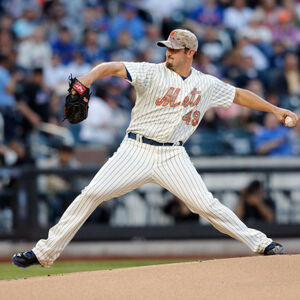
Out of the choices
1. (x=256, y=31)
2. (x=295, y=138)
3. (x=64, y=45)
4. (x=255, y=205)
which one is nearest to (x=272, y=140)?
(x=295, y=138)

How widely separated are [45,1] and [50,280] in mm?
8576

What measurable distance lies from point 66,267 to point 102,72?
12.6 feet

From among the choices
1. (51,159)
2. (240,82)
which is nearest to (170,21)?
(240,82)

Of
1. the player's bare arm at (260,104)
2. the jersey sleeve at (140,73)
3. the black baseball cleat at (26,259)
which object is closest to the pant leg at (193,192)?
the jersey sleeve at (140,73)

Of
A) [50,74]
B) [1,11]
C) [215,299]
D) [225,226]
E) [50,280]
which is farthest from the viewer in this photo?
[1,11]

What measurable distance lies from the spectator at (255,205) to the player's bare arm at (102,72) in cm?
478

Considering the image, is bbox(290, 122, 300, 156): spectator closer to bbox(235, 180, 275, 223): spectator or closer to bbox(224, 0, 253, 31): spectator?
bbox(235, 180, 275, 223): spectator

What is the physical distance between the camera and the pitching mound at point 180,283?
521 centimetres

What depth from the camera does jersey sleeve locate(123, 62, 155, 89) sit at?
5.89m

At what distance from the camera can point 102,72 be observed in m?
5.58

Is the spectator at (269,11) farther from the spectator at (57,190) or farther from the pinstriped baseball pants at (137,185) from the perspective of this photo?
the pinstriped baseball pants at (137,185)

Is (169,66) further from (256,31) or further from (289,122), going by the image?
(256,31)

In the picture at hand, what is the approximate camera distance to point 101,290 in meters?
5.33

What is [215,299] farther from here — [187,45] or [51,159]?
[51,159]
